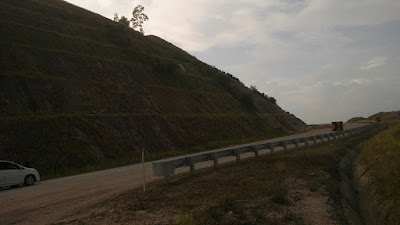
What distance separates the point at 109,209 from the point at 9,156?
47.4 feet

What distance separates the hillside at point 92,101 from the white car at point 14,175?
3337 mm

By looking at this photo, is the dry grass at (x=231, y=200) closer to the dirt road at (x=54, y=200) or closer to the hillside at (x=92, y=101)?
the dirt road at (x=54, y=200)

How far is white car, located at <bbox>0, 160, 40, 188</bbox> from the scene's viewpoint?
1576cm

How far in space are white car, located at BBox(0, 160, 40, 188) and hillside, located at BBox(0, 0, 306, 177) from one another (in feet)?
10.9

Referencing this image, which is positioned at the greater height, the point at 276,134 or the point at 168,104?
the point at 168,104

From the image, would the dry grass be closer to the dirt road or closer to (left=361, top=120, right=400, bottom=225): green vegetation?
the dirt road

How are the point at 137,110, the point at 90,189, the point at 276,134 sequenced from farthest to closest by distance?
the point at 276,134, the point at 137,110, the point at 90,189

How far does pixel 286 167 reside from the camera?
14.6 metres

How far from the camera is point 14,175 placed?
1616cm

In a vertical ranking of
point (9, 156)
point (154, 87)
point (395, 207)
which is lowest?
point (395, 207)

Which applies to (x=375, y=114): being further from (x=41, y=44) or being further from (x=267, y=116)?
(x=41, y=44)

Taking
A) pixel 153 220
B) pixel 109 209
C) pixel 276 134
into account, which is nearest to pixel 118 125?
pixel 109 209

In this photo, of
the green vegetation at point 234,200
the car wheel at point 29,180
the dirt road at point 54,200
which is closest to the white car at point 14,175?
the car wheel at point 29,180

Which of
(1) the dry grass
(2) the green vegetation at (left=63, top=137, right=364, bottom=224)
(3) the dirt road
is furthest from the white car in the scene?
(1) the dry grass
